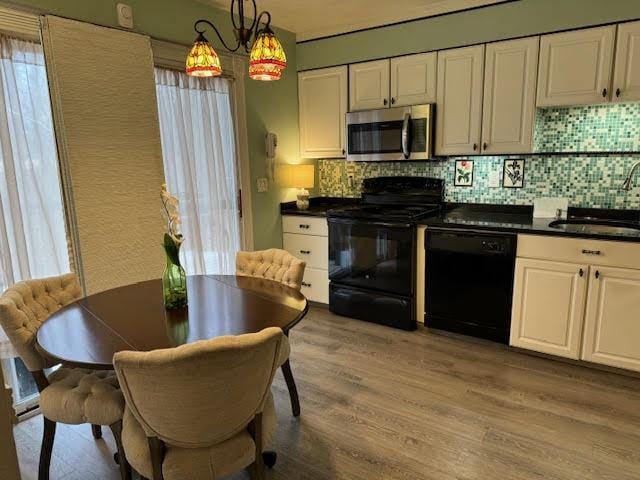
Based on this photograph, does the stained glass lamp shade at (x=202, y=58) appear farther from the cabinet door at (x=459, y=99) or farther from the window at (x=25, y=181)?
the cabinet door at (x=459, y=99)

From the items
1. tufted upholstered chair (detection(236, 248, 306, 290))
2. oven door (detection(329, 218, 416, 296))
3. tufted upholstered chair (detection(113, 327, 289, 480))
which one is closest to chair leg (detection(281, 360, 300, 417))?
tufted upholstered chair (detection(236, 248, 306, 290))

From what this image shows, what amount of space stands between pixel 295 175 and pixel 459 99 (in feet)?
5.01

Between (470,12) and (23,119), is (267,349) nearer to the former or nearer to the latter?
(23,119)

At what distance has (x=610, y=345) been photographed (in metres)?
2.71

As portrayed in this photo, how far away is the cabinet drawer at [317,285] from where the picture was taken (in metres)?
3.97

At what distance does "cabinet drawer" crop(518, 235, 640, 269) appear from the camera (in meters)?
2.57

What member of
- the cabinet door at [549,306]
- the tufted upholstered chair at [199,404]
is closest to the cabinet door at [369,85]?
the cabinet door at [549,306]

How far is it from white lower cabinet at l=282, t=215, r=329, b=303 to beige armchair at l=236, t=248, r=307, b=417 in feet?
4.49

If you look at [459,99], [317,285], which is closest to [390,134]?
[459,99]

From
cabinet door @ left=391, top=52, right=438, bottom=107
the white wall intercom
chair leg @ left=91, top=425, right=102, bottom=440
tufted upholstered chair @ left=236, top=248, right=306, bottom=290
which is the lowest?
chair leg @ left=91, top=425, right=102, bottom=440

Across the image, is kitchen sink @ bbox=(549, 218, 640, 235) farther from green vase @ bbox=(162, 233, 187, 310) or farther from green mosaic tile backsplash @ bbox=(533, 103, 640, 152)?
green vase @ bbox=(162, 233, 187, 310)

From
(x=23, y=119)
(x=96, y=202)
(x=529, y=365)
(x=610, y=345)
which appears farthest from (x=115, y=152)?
(x=610, y=345)

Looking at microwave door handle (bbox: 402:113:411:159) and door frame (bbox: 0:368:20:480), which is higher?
microwave door handle (bbox: 402:113:411:159)

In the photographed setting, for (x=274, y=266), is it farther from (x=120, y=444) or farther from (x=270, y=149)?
(x=270, y=149)
